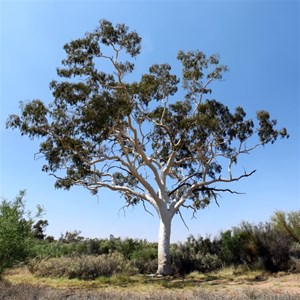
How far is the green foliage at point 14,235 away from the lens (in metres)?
8.86

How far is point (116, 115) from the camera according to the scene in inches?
614

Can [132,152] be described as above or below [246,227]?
above

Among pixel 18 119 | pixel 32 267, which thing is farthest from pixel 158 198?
pixel 18 119

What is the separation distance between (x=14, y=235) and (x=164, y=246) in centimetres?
862

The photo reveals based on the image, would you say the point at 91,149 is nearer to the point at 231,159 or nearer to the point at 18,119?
the point at 18,119

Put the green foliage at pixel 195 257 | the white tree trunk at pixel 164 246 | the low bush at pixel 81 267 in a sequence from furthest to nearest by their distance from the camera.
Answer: the green foliage at pixel 195 257 < the white tree trunk at pixel 164 246 < the low bush at pixel 81 267

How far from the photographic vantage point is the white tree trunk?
50.7 feet

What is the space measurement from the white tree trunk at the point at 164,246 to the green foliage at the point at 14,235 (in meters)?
7.66

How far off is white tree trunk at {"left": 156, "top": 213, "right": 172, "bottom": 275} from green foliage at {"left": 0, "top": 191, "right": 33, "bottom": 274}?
7662mm

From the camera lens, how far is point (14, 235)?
9016mm

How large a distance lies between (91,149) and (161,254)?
6431mm

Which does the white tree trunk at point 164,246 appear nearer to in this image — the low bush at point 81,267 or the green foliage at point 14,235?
the low bush at point 81,267

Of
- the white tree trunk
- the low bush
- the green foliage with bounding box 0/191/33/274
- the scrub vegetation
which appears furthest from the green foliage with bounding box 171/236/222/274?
the green foliage with bounding box 0/191/33/274

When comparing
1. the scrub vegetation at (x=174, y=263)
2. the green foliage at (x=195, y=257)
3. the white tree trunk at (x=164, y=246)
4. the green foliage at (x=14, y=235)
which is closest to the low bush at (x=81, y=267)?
the scrub vegetation at (x=174, y=263)
